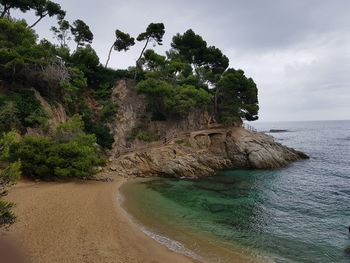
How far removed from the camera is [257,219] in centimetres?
Result: 2045

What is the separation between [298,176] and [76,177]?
86.5 feet

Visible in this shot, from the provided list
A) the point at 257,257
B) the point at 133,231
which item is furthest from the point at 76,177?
the point at 257,257

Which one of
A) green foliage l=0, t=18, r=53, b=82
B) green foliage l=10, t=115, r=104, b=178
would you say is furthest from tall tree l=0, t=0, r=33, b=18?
green foliage l=10, t=115, r=104, b=178

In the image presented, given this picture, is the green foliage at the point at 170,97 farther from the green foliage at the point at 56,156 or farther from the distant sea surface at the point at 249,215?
the green foliage at the point at 56,156

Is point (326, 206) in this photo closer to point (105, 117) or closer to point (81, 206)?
point (81, 206)

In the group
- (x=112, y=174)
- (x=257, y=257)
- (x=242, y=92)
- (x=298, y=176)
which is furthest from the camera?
(x=242, y=92)

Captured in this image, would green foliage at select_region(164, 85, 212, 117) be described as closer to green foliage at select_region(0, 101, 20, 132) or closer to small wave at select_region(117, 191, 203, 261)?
green foliage at select_region(0, 101, 20, 132)

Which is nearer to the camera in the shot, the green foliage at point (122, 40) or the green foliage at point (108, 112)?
the green foliage at point (108, 112)

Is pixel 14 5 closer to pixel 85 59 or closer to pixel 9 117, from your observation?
pixel 85 59

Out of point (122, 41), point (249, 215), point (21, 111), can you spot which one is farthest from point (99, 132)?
point (249, 215)

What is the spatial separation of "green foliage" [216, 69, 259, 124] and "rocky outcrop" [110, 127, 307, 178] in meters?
2.76

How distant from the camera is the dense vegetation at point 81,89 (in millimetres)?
27406

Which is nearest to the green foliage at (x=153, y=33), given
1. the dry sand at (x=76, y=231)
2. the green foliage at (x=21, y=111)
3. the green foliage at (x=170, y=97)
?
the green foliage at (x=170, y=97)

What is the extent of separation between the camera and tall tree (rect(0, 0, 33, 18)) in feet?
134
